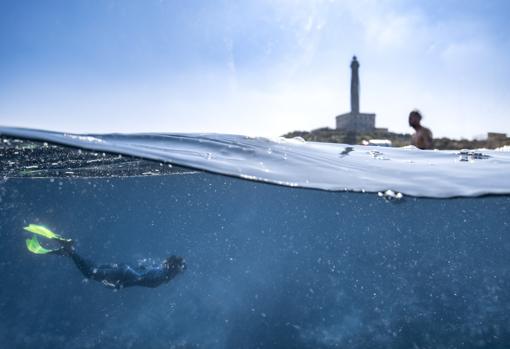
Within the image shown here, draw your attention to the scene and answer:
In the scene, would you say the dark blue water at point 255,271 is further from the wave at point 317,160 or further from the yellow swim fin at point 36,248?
the wave at point 317,160

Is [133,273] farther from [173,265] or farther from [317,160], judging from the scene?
[317,160]

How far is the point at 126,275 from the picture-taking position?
36.7ft

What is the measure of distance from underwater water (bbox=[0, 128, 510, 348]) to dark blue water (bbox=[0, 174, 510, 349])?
24 cm

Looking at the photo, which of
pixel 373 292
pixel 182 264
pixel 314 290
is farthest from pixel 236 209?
pixel 182 264

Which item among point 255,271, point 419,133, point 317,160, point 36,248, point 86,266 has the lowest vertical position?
point 255,271

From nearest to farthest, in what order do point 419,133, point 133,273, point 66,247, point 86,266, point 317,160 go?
point 317,160, point 419,133, point 133,273, point 86,266, point 66,247

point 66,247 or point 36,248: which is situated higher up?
point 36,248

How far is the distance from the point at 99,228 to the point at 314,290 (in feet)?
117

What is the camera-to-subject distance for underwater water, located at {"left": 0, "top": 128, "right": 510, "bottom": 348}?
25234 millimetres

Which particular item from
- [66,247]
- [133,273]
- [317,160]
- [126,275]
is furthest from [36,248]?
[317,160]

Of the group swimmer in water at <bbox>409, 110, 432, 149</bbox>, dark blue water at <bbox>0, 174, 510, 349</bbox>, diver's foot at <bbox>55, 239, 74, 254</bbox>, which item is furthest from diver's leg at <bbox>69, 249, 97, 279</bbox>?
swimmer in water at <bbox>409, 110, 432, 149</bbox>

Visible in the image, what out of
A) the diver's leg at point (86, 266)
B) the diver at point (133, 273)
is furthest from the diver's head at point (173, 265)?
the diver's leg at point (86, 266)

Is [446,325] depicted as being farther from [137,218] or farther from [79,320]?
[137,218]

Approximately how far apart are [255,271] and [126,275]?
1551 inches
